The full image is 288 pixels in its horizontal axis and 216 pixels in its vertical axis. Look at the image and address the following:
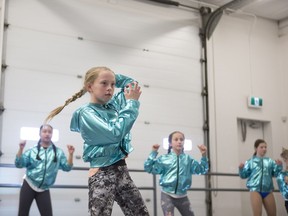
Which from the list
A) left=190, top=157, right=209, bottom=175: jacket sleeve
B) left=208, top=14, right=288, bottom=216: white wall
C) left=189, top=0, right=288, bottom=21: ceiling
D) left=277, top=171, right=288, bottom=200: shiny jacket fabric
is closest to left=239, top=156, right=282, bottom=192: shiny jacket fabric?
left=277, top=171, right=288, bottom=200: shiny jacket fabric

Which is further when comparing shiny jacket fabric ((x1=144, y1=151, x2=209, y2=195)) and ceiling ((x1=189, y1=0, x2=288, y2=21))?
ceiling ((x1=189, y1=0, x2=288, y2=21))

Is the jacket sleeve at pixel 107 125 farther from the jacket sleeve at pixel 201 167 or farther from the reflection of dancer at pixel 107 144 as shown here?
→ the jacket sleeve at pixel 201 167

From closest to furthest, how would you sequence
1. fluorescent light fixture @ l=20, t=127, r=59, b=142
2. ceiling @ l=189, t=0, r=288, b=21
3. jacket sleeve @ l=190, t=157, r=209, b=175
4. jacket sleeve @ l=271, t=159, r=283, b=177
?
jacket sleeve @ l=190, t=157, r=209, b=175
fluorescent light fixture @ l=20, t=127, r=59, b=142
jacket sleeve @ l=271, t=159, r=283, b=177
ceiling @ l=189, t=0, r=288, b=21

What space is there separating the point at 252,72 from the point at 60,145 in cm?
484

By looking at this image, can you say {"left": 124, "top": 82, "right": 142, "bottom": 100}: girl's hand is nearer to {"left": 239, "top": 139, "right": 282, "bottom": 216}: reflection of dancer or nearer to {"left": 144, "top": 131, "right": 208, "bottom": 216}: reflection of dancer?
{"left": 144, "top": 131, "right": 208, "bottom": 216}: reflection of dancer

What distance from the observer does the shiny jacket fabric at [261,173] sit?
6.80 m

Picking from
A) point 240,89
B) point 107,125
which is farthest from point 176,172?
point 240,89

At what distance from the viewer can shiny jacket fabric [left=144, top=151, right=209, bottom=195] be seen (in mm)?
5609

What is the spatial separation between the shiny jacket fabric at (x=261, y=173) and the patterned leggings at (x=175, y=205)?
179cm

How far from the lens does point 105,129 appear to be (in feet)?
8.54

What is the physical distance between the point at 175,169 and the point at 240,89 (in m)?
4.11

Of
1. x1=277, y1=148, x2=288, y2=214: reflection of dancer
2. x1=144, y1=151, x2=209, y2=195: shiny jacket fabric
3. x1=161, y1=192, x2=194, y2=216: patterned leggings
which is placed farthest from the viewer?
x1=277, y1=148, x2=288, y2=214: reflection of dancer

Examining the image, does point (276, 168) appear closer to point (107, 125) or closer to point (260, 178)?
point (260, 178)

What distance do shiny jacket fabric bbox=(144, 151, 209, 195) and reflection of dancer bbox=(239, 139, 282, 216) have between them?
4.82 ft
